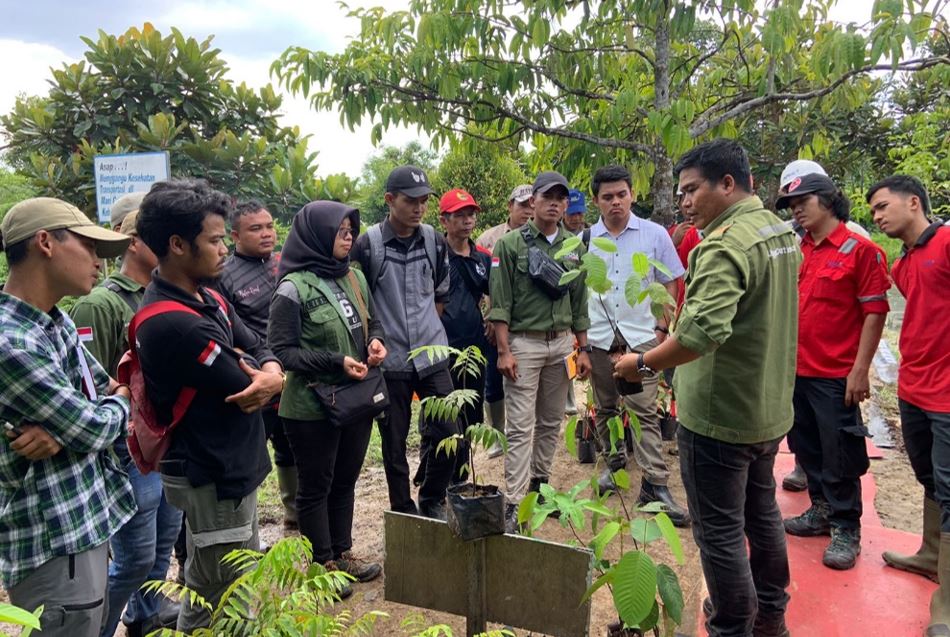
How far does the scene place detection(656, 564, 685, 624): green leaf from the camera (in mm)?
1892

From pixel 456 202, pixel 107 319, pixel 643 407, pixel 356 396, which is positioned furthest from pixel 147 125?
pixel 643 407

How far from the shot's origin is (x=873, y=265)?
3.18m

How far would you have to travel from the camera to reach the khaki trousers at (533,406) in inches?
144

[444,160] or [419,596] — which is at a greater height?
[444,160]

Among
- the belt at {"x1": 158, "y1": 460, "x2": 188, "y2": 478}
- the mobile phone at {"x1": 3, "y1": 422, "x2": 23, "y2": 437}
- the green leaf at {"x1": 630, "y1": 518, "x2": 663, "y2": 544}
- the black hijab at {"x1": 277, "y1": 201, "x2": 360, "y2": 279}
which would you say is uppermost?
the black hijab at {"x1": 277, "y1": 201, "x2": 360, "y2": 279}

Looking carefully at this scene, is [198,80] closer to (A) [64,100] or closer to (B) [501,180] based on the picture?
(A) [64,100]

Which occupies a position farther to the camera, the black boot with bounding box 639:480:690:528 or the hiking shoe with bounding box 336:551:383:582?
the black boot with bounding box 639:480:690:528

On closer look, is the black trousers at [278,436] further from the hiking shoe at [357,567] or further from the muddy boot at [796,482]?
the muddy boot at [796,482]

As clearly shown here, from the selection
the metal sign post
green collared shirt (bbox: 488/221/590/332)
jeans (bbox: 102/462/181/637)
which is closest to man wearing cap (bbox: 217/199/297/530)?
jeans (bbox: 102/462/181/637)

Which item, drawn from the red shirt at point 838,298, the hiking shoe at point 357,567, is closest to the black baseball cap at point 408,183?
the hiking shoe at point 357,567

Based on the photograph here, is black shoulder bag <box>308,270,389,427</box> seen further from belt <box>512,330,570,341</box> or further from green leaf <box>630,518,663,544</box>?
green leaf <box>630,518,663,544</box>

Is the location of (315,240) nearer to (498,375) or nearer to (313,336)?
(313,336)

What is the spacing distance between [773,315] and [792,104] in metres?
4.59

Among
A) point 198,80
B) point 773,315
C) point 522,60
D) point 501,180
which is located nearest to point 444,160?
point 501,180
